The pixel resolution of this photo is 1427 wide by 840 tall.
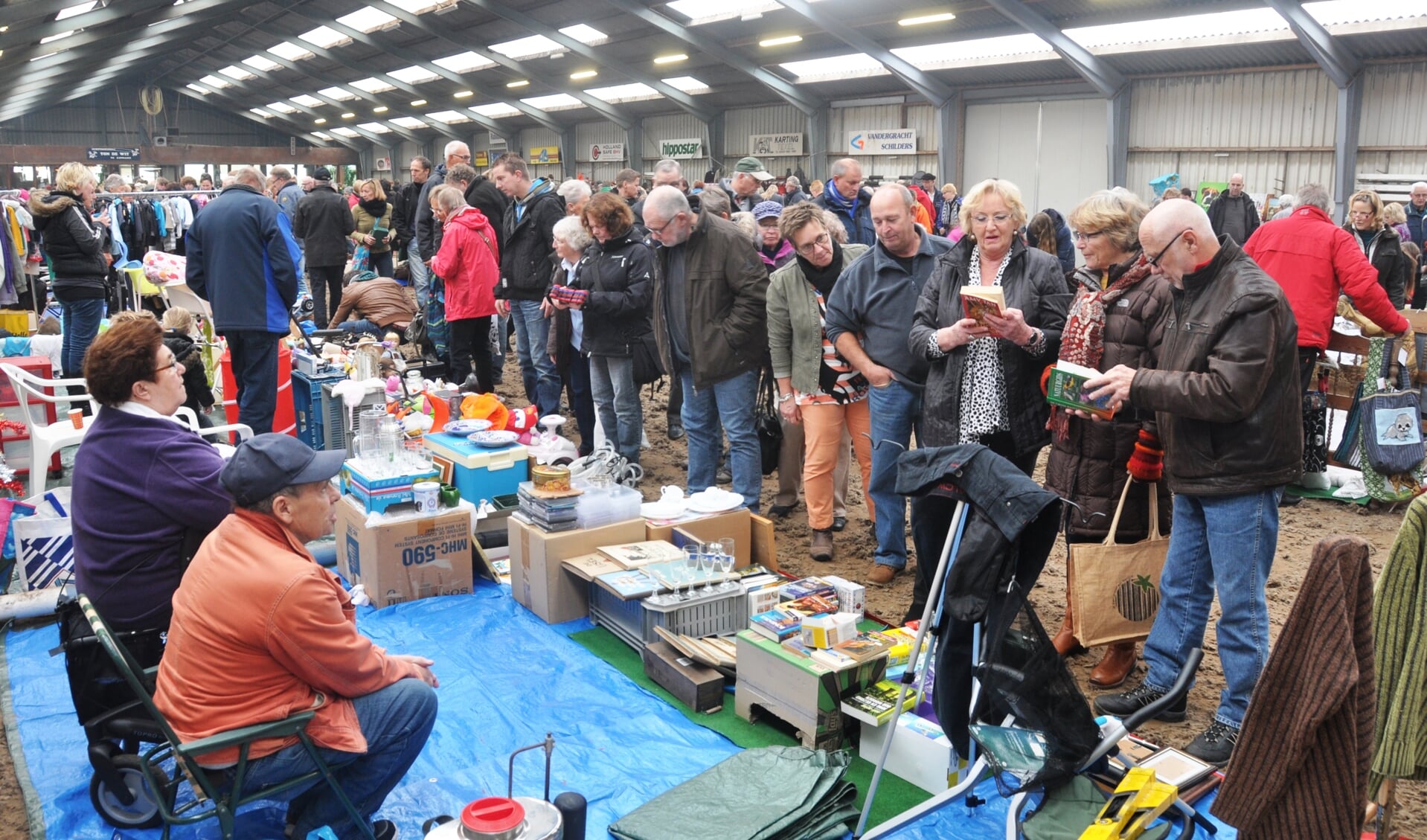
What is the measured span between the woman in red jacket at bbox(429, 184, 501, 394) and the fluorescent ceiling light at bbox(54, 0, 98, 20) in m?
8.59

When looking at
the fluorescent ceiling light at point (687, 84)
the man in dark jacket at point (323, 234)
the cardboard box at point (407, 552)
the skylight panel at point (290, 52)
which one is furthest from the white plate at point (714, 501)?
the skylight panel at point (290, 52)

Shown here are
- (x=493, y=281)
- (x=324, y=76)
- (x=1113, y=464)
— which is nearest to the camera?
(x=1113, y=464)

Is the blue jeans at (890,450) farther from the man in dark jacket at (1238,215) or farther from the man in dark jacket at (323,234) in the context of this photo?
the man in dark jacket at (1238,215)

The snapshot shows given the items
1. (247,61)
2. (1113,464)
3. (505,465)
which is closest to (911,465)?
(1113,464)

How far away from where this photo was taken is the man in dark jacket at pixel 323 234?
30.3 feet

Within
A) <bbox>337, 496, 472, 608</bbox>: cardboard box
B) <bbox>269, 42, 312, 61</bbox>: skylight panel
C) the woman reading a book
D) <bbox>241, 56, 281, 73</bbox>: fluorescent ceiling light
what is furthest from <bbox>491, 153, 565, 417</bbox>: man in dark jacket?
<bbox>241, 56, 281, 73</bbox>: fluorescent ceiling light

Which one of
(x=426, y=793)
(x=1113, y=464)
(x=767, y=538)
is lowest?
(x=426, y=793)

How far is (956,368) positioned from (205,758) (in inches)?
98.5

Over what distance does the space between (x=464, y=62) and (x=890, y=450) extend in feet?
62.6

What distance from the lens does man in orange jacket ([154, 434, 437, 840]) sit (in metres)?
2.22

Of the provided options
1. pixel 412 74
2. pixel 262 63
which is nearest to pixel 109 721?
pixel 412 74

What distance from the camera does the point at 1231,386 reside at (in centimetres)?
272

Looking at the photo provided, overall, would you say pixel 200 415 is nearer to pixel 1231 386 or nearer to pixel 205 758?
pixel 205 758

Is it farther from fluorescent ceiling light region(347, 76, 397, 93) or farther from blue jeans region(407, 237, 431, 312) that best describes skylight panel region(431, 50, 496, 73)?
blue jeans region(407, 237, 431, 312)
